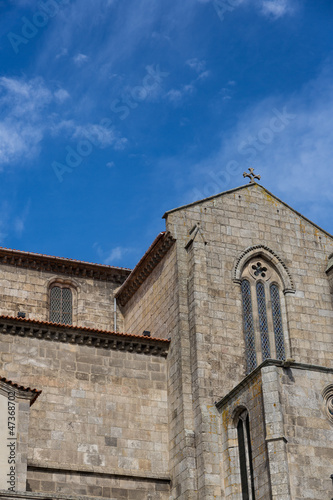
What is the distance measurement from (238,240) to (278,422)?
25.6 feet

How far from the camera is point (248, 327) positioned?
82.3 ft

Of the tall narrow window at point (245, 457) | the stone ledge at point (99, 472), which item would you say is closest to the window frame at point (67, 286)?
the stone ledge at point (99, 472)

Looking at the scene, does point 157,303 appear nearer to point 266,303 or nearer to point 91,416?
point 266,303

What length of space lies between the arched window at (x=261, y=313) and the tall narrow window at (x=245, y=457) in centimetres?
266

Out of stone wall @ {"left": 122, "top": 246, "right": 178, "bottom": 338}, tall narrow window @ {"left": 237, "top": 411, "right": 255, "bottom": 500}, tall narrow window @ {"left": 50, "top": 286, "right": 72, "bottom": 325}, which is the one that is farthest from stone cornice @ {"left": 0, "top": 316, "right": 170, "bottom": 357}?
tall narrow window @ {"left": 50, "top": 286, "right": 72, "bottom": 325}

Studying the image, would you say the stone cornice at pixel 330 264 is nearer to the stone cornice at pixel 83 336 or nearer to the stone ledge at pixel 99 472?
the stone cornice at pixel 83 336

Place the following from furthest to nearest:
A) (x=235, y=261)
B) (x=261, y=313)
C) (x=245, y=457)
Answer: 1. (x=235, y=261)
2. (x=261, y=313)
3. (x=245, y=457)

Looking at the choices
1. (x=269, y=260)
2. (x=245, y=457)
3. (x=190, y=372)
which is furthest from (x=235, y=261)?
(x=245, y=457)

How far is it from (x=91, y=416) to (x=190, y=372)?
306cm

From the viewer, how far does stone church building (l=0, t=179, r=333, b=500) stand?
20.4 meters

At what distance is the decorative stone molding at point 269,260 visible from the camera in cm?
2584

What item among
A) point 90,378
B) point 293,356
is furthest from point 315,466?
point 90,378

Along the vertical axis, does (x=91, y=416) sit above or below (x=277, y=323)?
below

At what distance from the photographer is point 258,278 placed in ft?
85.9
